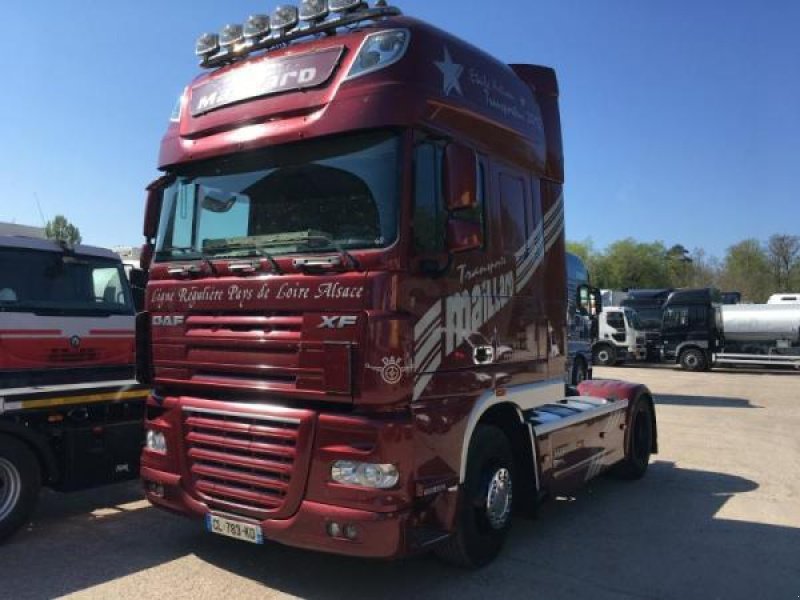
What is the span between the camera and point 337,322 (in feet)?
13.7

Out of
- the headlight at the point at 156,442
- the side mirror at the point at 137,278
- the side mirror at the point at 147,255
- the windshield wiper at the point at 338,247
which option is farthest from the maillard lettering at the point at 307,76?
the side mirror at the point at 137,278

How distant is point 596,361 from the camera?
29672 mm

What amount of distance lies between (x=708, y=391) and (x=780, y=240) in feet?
184

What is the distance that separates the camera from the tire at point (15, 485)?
18.3 feet

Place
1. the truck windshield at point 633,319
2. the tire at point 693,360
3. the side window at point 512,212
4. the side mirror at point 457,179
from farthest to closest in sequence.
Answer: the truck windshield at point 633,319
the tire at point 693,360
the side window at point 512,212
the side mirror at point 457,179

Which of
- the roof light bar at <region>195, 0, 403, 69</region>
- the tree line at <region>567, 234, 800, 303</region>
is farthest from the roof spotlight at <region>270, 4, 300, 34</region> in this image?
the tree line at <region>567, 234, 800, 303</region>

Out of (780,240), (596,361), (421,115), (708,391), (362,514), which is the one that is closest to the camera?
(362,514)

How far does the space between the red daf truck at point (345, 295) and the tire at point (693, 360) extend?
945 inches

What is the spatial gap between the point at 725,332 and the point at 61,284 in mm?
26106

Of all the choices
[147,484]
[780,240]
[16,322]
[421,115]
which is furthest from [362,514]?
[780,240]

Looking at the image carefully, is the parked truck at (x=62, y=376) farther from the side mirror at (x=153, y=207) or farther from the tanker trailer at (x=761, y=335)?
the tanker trailer at (x=761, y=335)

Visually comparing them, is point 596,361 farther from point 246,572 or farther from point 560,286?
point 246,572

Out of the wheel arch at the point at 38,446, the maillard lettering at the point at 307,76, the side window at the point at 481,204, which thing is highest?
the maillard lettering at the point at 307,76

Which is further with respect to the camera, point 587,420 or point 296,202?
point 587,420
